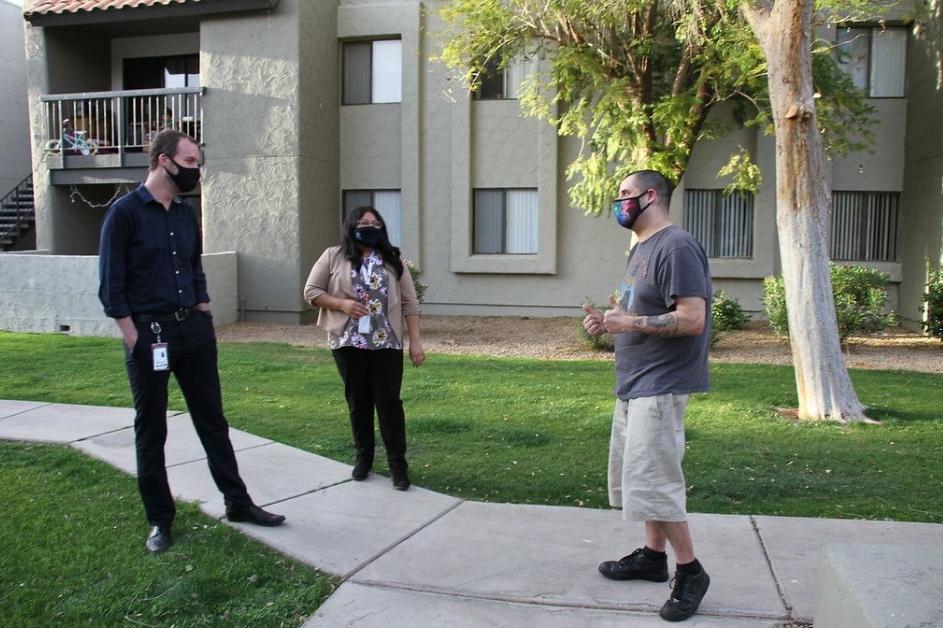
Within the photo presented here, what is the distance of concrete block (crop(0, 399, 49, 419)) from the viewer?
773 cm

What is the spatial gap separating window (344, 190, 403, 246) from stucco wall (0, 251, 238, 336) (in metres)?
3.41

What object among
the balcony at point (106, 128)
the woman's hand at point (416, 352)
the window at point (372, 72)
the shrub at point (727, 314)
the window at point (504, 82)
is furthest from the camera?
the window at point (372, 72)

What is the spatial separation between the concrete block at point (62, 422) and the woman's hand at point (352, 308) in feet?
9.02

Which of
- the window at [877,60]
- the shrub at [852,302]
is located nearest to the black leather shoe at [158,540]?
the shrub at [852,302]

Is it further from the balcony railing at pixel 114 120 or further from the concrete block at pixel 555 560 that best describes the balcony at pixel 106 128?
the concrete block at pixel 555 560

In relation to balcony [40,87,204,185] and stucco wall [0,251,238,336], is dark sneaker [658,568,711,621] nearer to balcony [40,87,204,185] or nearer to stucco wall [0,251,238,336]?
stucco wall [0,251,238,336]

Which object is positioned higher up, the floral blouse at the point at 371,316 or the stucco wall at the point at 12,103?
the stucco wall at the point at 12,103

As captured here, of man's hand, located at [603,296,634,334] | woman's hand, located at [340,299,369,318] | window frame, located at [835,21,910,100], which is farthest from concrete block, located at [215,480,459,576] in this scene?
window frame, located at [835,21,910,100]

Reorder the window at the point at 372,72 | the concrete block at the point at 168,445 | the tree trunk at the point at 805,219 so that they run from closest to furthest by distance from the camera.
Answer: the concrete block at the point at 168,445 → the tree trunk at the point at 805,219 → the window at the point at 372,72

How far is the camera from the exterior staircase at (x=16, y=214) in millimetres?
18469

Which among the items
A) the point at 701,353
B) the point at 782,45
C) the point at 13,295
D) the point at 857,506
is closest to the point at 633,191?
the point at 701,353

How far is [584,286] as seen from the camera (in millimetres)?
16516

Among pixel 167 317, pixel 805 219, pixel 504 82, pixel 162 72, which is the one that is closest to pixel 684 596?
pixel 167 317

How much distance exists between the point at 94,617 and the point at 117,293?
1535 mm
